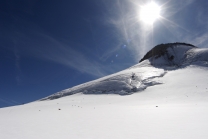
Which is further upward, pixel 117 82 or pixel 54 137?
pixel 117 82

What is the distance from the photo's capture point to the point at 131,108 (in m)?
10.6

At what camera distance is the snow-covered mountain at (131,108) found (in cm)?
457

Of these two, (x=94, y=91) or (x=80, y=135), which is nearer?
(x=80, y=135)

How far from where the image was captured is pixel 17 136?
4.37 m

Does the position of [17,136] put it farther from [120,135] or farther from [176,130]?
[176,130]

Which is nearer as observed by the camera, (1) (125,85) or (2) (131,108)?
(2) (131,108)

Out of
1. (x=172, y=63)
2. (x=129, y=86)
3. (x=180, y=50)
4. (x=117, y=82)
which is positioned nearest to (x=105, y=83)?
(x=117, y=82)

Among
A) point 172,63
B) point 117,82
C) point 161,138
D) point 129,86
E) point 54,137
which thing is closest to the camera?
point 161,138

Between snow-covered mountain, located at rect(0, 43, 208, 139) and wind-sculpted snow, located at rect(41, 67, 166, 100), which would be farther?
wind-sculpted snow, located at rect(41, 67, 166, 100)

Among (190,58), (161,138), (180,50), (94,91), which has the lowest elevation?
(161,138)

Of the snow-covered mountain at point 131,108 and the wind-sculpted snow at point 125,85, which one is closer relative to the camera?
the snow-covered mountain at point 131,108

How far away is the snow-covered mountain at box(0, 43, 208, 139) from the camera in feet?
15.0

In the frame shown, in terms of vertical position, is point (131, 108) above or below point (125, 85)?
below

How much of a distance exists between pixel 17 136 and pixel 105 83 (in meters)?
24.0
